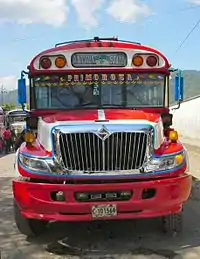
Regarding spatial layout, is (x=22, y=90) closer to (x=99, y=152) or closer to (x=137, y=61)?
(x=137, y=61)

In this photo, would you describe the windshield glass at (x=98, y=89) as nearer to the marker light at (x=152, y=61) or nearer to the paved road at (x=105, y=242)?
the marker light at (x=152, y=61)

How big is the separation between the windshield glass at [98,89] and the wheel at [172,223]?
185 cm

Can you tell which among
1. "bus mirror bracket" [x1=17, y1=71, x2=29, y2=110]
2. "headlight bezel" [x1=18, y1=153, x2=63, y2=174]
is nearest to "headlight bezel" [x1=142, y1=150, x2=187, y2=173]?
"headlight bezel" [x1=18, y1=153, x2=63, y2=174]

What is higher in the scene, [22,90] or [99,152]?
[22,90]

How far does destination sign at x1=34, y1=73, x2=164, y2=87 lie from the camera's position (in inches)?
297

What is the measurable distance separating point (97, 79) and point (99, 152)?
6.07 ft

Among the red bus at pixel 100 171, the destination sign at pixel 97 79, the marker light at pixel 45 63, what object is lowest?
the red bus at pixel 100 171

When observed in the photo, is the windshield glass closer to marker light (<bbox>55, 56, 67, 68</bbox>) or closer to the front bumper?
marker light (<bbox>55, 56, 67, 68</bbox>)

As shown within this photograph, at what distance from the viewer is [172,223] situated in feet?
21.6

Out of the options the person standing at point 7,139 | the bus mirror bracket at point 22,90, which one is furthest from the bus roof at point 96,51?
→ the person standing at point 7,139

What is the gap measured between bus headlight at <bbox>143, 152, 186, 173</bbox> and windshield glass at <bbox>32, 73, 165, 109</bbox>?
1.60 metres

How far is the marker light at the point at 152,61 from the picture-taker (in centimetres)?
753

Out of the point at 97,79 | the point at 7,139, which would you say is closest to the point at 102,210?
the point at 97,79

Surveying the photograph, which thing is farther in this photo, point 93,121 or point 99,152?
point 93,121
